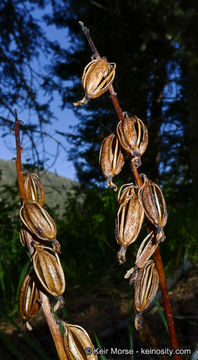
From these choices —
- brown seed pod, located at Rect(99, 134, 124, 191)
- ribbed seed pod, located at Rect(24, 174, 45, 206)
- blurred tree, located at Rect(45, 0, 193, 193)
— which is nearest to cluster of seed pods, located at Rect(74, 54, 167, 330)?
brown seed pod, located at Rect(99, 134, 124, 191)

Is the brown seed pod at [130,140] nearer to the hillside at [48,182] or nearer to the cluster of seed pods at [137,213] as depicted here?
the cluster of seed pods at [137,213]

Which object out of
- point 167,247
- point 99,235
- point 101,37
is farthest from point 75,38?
point 167,247

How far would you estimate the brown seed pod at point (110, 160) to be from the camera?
60 centimetres

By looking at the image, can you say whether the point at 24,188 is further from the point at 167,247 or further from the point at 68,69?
the point at 68,69

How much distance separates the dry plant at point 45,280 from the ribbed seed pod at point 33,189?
0.02 meters

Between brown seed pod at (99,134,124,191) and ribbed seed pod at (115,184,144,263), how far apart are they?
4cm

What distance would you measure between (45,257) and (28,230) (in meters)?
0.05

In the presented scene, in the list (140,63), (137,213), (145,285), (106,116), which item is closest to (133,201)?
(137,213)

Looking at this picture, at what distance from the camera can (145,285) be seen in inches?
23.0

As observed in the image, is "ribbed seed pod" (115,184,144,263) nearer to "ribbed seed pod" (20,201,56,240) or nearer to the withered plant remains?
the withered plant remains

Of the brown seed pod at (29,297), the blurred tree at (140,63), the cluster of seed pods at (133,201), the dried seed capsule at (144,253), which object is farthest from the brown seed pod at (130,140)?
the blurred tree at (140,63)

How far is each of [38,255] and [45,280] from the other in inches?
1.4

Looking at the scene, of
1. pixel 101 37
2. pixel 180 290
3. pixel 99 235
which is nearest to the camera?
pixel 180 290

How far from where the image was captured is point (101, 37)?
5.05m
